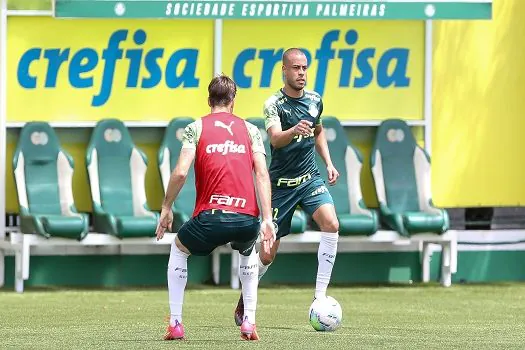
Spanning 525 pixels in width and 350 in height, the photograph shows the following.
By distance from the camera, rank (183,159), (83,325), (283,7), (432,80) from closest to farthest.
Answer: (183,159)
(83,325)
(283,7)
(432,80)

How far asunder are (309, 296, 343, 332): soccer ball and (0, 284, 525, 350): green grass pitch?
3.2 inches

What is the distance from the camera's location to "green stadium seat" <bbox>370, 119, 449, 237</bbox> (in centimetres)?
1773

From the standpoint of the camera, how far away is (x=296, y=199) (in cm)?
1303

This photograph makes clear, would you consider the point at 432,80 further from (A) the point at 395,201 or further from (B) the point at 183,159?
(B) the point at 183,159

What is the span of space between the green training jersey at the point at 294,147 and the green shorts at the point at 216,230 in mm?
2008

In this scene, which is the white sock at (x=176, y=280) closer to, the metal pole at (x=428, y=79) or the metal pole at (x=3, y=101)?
the metal pole at (x=3, y=101)

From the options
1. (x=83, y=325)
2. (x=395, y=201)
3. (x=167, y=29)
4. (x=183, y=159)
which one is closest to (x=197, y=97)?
(x=167, y=29)

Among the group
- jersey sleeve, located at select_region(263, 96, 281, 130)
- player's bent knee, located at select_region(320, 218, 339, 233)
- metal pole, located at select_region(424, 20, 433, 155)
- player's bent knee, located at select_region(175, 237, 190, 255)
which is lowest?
player's bent knee, located at select_region(175, 237, 190, 255)

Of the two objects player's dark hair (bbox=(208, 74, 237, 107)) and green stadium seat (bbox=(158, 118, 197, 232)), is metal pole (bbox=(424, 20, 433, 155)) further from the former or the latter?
player's dark hair (bbox=(208, 74, 237, 107))

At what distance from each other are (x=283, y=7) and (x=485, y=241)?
11.9ft

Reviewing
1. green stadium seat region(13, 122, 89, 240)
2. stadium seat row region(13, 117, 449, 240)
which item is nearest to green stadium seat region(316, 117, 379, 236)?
stadium seat row region(13, 117, 449, 240)

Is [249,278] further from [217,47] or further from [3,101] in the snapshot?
[217,47]

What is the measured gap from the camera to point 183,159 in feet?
35.4

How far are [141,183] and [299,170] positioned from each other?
14.3ft
